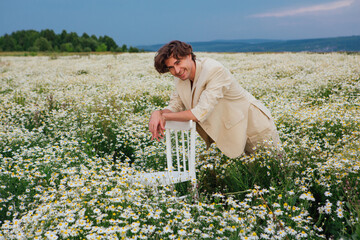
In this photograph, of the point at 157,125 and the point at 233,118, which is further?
the point at 233,118

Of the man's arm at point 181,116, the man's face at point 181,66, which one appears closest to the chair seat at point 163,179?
the man's arm at point 181,116

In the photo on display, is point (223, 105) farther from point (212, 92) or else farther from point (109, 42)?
point (109, 42)

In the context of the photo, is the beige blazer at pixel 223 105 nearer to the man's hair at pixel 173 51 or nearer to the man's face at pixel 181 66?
the man's face at pixel 181 66

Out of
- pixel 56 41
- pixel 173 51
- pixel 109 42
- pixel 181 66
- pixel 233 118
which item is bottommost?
pixel 233 118

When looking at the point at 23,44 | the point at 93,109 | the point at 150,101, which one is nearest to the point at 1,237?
the point at 93,109

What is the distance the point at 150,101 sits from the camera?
8.20 meters

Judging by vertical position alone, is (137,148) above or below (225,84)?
below

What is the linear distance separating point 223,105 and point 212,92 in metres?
0.43

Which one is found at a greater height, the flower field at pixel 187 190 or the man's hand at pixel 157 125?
the man's hand at pixel 157 125

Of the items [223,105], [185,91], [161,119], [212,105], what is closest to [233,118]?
[223,105]

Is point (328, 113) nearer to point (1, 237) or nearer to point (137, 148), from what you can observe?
point (137, 148)

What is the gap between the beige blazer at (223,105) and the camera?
3.16 m

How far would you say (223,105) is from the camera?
3438 millimetres

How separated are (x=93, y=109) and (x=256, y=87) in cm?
503
